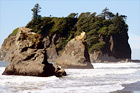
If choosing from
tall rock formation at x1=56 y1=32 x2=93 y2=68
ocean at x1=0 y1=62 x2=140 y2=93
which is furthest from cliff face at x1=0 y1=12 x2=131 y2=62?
ocean at x1=0 y1=62 x2=140 y2=93

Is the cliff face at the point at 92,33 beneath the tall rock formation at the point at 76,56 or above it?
above

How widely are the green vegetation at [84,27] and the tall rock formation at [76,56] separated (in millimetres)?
59900

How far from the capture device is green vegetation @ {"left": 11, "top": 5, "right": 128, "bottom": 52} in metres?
103

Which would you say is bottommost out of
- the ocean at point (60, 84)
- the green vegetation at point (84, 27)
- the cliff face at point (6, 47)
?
the ocean at point (60, 84)

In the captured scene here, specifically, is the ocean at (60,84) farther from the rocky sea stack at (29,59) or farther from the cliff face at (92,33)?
the cliff face at (92,33)

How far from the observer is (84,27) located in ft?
351

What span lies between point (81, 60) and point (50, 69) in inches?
540

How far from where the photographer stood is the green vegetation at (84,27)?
103 m

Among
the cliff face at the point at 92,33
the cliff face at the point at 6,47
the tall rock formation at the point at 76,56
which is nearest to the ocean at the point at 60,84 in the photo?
the tall rock formation at the point at 76,56

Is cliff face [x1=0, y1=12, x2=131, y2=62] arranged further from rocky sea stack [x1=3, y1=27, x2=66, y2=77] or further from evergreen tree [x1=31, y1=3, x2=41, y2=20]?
rocky sea stack [x1=3, y1=27, x2=66, y2=77]

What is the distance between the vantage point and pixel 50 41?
110375 millimetres

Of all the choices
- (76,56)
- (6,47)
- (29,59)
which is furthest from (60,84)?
(6,47)

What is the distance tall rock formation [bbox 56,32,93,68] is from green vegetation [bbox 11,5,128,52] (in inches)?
2358

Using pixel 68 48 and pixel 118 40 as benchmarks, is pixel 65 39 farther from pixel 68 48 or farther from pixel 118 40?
pixel 68 48
